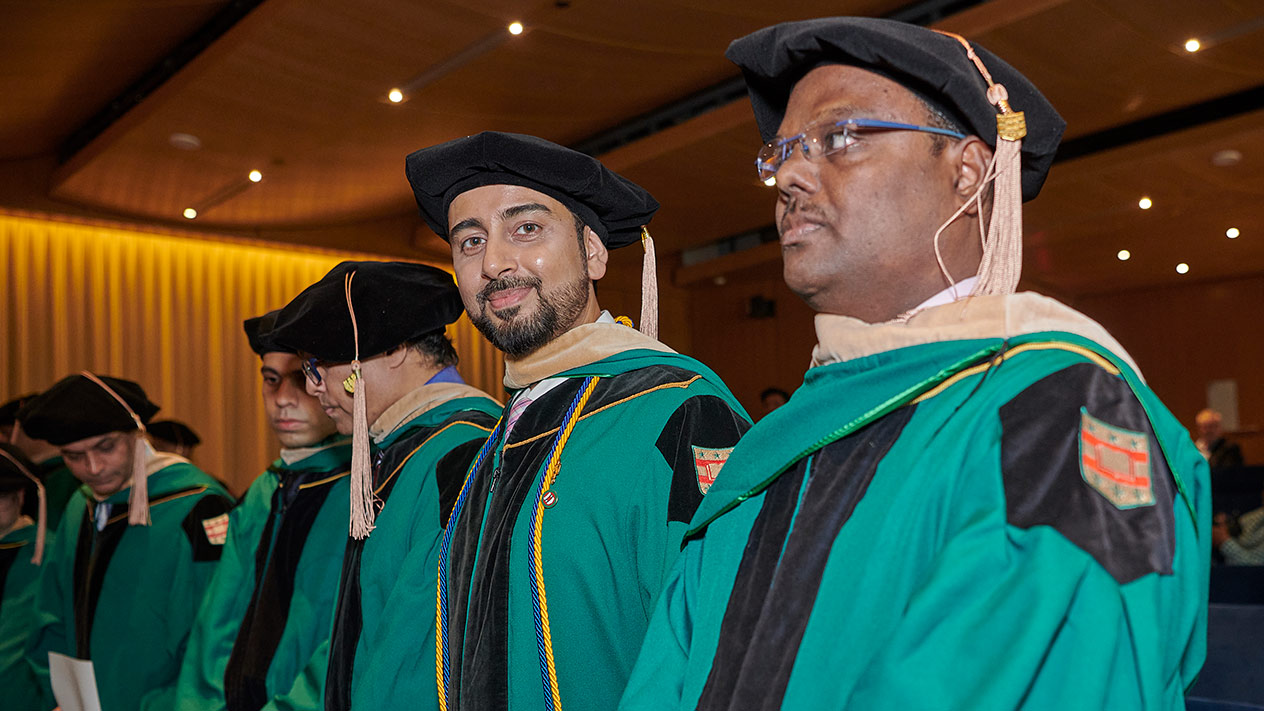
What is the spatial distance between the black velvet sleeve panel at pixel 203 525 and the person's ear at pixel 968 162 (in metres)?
3.07

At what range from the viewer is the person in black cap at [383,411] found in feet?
7.18

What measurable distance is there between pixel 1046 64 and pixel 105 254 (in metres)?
9.17

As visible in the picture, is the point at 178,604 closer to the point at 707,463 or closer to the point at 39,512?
the point at 39,512

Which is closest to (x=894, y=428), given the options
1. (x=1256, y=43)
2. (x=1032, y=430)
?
(x=1032, y=430)

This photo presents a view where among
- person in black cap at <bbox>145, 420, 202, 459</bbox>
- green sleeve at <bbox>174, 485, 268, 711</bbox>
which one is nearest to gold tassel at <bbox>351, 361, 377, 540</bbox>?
green sleeve at <bbox>174, 485, 268, 711</bbox>

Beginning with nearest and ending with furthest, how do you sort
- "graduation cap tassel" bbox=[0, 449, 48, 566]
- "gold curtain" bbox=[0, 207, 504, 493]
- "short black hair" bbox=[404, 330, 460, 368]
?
"short black hair" bbox=[404, 330, 460, 368]
"graduation cap tassel" bbox=[0, 449, 48, 566]
"gold curtain" bbox=[0, 207, 504, 493]

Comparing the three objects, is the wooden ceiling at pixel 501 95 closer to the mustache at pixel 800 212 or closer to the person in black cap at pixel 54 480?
the person in black cap at pixel 54 480

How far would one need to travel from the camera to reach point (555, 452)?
1.84 m

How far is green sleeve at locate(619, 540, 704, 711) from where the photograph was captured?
1.25 m

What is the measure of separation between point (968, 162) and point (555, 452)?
920mm

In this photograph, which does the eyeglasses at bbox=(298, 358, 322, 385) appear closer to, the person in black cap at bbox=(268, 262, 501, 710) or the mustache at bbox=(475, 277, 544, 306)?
the person in black cap at bbox=(268, 262, 501, 710)

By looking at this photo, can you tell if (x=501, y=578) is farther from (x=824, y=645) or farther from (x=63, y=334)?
(x=63, y=334)

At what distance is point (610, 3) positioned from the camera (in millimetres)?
6496

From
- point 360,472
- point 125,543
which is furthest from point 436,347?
point 125,543
